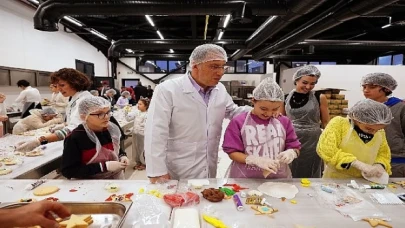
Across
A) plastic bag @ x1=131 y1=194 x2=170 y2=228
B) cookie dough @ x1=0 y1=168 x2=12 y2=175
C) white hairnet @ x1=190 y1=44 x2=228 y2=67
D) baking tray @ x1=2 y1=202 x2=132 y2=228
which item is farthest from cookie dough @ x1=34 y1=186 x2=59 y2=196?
white hairnet @ x1=190 y1=44 x2=228 y2=67

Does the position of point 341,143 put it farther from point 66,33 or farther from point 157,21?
point 66,33

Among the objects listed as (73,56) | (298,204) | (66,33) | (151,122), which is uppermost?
(66,33)

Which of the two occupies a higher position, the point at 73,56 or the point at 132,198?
the point at 73,56

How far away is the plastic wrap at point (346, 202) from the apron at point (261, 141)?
282 mm

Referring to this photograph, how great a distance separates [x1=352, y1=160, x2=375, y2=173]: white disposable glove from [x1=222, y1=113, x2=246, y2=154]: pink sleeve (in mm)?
637

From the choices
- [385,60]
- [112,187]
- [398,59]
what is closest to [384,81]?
[112,187]

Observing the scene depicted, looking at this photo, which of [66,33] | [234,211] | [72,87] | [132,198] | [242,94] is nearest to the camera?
[234,211]

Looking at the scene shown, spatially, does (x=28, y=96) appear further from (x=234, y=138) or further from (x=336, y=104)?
(x=336, y=104)

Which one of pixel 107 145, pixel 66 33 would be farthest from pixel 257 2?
pixel 66 33

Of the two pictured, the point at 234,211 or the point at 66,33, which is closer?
the point at 234,211

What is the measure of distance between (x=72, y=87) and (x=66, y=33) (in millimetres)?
6828

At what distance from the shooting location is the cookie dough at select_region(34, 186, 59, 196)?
3.90 ft

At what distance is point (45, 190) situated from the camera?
1218 mm

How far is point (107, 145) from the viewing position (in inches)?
65.1
